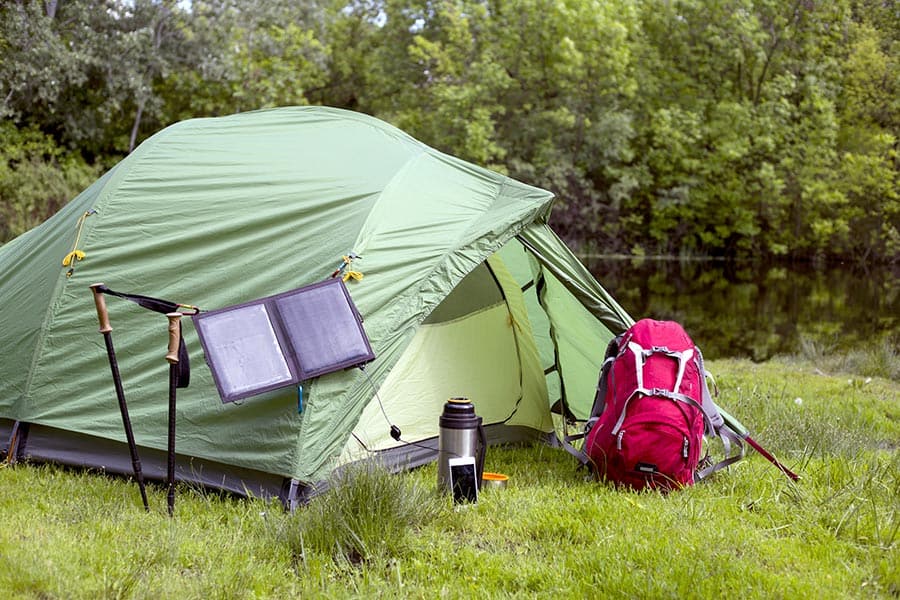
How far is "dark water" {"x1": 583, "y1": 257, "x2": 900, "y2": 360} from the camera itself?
1207 centimetres

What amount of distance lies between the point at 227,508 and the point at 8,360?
162cm

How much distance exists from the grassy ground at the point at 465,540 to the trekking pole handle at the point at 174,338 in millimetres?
619

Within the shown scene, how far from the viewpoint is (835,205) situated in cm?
2592

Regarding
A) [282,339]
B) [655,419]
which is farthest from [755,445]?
[282,339]

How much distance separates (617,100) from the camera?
25.5m

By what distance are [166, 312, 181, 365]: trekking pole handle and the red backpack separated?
6.46 feet

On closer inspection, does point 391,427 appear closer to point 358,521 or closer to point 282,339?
point 282,339

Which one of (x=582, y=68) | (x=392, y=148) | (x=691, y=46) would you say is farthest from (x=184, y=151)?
(x=691, y=46)

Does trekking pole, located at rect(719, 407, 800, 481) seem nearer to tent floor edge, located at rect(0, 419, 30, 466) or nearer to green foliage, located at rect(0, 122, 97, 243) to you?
tent floor edge, located at rect(0, 419, 30, 466)

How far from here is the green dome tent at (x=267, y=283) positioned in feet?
13.0

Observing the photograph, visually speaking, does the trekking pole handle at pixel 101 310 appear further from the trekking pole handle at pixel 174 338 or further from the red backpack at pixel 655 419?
the red backpack at pixel 655 419

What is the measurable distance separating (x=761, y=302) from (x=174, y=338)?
14885 millimetres

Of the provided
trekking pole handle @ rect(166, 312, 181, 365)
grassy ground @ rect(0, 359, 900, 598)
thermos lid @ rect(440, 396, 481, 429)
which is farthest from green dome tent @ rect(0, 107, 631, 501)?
trekking pole handle @ rect(166, 312, 181, 365)

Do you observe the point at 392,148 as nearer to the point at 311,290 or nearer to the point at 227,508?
the point at 311,290
